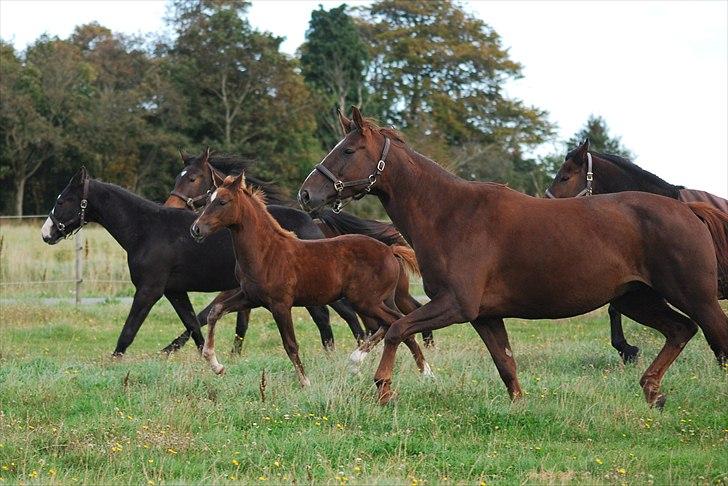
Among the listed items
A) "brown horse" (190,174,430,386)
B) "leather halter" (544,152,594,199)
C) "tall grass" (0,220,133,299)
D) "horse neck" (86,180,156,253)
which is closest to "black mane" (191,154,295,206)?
"horse neck" (86,180,156,253)

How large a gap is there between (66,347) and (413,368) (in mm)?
6010

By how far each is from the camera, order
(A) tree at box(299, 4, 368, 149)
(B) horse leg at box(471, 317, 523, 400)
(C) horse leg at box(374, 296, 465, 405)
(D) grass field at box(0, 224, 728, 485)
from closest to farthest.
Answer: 1. (D) grass field at box(0, 224, 728, 485)
2. (C) horse leg at box(374, 296, 465, 405)
3. (B) horse leg at box(471, 317, 523, 400)
4. (A) tree at box(299, 4, 368, 149)

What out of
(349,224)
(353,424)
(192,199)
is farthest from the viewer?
(349,224)

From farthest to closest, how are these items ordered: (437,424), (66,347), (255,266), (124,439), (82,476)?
1. (66,347)
2. (255,266)
3. (437,424)
4. (124,439)
5. (82,476)

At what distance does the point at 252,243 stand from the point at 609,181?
4054mm

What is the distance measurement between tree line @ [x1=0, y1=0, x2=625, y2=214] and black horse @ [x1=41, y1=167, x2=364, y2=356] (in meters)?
26.1

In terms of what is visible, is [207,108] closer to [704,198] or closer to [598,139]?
[598,139]

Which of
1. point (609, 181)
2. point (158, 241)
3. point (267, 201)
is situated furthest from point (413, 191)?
point (267, 201)

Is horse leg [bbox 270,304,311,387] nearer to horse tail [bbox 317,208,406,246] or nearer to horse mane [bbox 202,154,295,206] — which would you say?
horse tail [bbox 317,208,406,246]

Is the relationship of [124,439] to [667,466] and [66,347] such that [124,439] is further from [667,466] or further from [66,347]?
[66,347]

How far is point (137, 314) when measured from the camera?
39.2 ft

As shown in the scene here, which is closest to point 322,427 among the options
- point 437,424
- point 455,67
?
point 437,424

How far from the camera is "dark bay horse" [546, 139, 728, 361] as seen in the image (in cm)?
1098

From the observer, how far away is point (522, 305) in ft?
26.4
